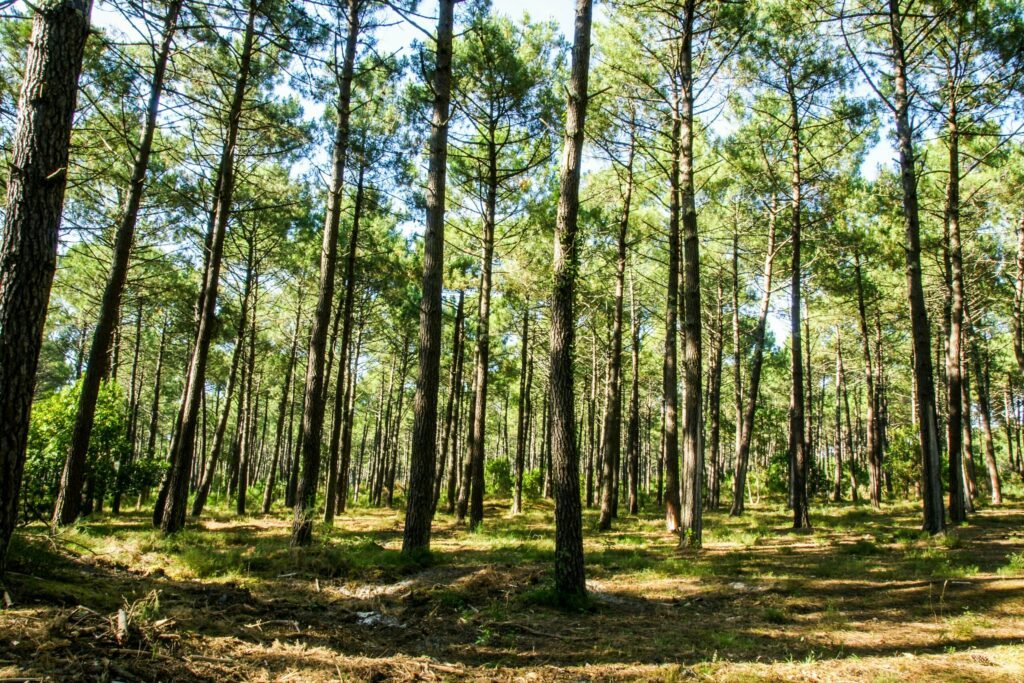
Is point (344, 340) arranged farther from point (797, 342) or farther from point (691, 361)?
point (797, 342)

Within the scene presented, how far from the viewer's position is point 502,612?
19.0ft

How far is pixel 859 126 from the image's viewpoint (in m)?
14.1

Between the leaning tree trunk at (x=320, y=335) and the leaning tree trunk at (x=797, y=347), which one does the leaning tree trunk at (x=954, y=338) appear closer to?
the leaning tree trunk at (x=797, y=347)

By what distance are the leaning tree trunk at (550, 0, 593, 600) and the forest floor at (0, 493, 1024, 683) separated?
505mm

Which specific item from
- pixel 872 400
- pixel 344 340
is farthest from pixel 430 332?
pixel 872 400

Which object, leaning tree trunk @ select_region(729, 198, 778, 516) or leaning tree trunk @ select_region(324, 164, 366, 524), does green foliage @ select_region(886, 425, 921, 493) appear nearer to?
leaning tree trunk @ select_region(729, 198, 778, 516)

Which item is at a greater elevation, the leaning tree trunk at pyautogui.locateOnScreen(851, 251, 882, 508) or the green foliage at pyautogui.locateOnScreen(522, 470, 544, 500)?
the leaning tree trunk at pyautogui.locateOnScreen(851, 251, 882, 508)

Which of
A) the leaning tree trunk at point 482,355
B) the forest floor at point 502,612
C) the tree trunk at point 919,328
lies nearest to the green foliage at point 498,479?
the leaning tree trunk at point 482,355

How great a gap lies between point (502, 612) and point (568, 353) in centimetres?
290

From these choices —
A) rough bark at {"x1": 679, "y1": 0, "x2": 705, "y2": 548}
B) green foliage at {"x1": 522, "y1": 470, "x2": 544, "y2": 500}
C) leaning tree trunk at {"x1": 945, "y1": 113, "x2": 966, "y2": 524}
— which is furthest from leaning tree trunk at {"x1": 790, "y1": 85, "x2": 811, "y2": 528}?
green foliage at {"x1": 522, "y1": 470, "x2": 544, "y2": 500}

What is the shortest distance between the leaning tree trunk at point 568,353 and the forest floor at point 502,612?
1.66 ft

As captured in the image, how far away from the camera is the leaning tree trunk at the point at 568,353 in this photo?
6.14 m

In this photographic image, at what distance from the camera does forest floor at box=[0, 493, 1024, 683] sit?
137 inches

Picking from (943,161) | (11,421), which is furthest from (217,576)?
(943,161)
